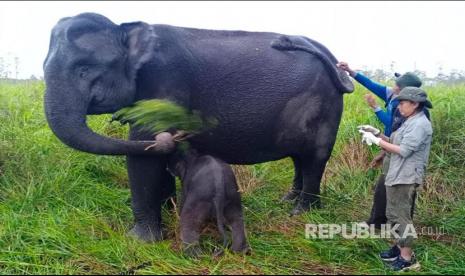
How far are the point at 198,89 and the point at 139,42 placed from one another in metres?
0.58

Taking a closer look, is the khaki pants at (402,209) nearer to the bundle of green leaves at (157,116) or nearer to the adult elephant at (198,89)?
the adult elephant at (198,89)

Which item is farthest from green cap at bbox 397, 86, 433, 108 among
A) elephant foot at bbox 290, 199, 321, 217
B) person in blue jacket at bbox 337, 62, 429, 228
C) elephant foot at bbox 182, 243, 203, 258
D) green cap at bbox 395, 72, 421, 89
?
elephant foot at bbox 182, 243, 203, 258

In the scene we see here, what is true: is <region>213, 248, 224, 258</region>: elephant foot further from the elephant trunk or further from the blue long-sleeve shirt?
the blue long-sleeve shirt

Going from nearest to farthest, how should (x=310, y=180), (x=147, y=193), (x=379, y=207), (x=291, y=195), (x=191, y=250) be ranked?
(x=191, y=250) < (x=147, y=193) < (x=379, y=207) < (x=310, y=180) < (x=291, y=195)

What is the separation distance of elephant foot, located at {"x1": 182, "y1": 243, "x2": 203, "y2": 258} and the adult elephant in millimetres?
466

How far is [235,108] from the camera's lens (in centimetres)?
459

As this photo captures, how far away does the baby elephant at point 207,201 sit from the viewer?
3.98 metres

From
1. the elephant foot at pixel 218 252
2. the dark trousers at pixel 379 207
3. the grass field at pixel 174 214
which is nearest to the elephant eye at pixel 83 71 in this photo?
the grass field at pixel 174 214

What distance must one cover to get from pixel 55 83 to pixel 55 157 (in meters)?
1.79

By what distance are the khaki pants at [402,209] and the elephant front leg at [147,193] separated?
1699 mm

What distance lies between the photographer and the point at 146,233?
4371 mm

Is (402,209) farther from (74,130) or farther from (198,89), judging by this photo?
(74,130)

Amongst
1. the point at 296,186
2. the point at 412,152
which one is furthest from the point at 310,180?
the point at 412,152

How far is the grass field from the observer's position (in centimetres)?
384
